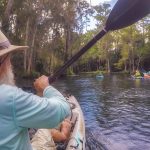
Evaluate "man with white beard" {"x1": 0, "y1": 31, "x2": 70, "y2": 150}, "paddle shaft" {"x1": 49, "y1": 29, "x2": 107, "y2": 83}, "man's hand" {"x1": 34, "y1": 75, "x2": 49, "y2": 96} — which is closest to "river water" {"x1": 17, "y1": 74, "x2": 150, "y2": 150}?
"paddle shaft" {"x1": 49, "y1": 29, "x2": 107, "y2": 83}

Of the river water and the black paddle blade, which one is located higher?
the black paddle blade

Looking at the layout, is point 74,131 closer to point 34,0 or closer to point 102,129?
point 102,129

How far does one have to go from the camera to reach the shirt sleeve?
1.60m

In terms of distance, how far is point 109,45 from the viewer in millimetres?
62438

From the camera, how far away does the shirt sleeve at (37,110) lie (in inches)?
63.1

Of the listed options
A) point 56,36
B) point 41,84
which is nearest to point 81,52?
point 41,84

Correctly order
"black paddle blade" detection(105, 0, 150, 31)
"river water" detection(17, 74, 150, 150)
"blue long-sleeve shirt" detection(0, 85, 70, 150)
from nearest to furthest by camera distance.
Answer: "blue long-sleeve shirt" detection(0, 85, 70, 150) < "black paddle blade" detection(105, 0, 150, 31) < "river water" detection(17, 74, 150, 150)

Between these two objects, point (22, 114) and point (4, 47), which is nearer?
point (22, 114)

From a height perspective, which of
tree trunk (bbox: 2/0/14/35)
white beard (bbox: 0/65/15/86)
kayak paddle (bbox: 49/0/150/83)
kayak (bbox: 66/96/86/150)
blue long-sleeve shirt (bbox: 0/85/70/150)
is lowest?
kayak (bbox: 66/96/86/150)

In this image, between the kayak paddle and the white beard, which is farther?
the kayak paddle

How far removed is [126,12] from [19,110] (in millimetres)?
1194

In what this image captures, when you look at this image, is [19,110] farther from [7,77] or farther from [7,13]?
[7,13]

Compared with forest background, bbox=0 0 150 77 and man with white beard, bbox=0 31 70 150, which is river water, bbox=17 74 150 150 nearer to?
A: man with white beard, bbox=0 31 70 150

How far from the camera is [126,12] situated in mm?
2422
